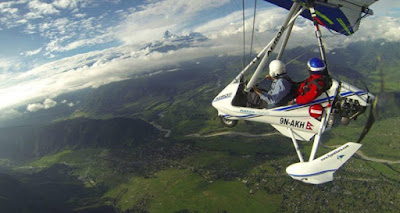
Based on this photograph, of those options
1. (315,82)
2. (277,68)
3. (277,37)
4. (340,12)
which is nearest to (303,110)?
(315,82)

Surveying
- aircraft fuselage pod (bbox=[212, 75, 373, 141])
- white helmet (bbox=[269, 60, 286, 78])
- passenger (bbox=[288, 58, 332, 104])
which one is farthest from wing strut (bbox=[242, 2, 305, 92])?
passenger (bbox=[288, 58, 332, 104])

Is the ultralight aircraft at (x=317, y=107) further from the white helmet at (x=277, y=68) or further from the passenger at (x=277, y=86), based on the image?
the white helmet at (x=277, y=68)

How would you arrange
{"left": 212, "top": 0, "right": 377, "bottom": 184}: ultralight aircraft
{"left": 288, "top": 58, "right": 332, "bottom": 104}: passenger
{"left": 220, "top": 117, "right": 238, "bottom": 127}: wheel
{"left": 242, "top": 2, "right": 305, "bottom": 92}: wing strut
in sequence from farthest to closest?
{"left": 220, "top": 117, "right": 238, "bottom": 127}: wheel, {"left": 242, "top": 2, "right": 305, "bottom": 92}: wing strut, {"left": 288, "top": 58, "right": 332, "bottom": 104}: passenger, {"left": 212, "top": 0, "right": 377, "bottom": 184}: ultralight aircraft

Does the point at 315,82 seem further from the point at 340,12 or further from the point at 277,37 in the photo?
the point at 340,12

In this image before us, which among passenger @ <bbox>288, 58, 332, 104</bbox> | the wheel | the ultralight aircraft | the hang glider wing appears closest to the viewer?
the ultralight aircraft

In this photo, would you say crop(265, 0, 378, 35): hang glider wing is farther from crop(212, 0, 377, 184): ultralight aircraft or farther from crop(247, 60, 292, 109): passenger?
crop(247, 60, 292, 109): passenger
